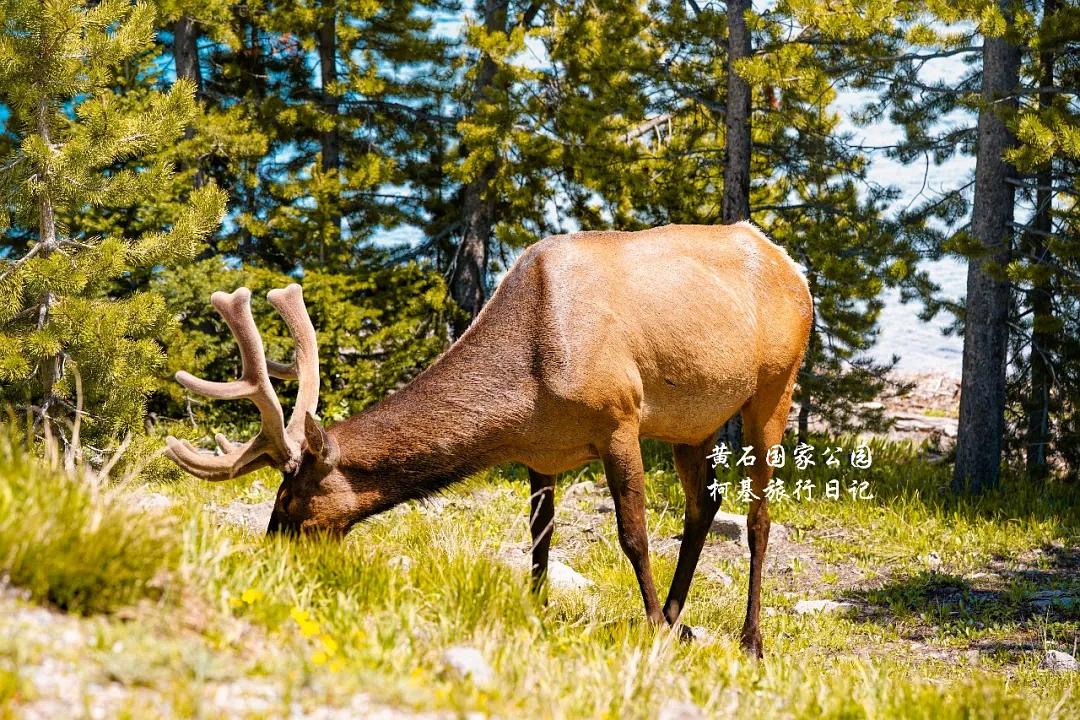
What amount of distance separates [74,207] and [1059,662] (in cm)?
763

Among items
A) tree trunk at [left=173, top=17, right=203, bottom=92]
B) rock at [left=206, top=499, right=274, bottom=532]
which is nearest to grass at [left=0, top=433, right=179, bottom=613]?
rock at [left=206, top=499, right=274, bottom=532]

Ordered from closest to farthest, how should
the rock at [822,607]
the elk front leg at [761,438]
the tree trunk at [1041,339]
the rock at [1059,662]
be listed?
the rock at [1059,662], the elk front leg at [761,438], the rock at [822,607], the tree trunk at [1041,339]

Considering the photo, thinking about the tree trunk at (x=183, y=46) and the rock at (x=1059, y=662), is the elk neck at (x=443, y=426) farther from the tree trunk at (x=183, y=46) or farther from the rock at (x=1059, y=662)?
the tree trunk at (x=183, y=46)

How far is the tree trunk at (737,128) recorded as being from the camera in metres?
11.2

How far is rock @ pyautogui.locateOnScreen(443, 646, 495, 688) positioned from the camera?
343 cm

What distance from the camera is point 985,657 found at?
6570mm

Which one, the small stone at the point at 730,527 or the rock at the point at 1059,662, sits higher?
the small stone at the point at 730,527

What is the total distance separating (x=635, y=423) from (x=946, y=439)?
10.5 metres

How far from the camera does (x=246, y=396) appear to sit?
5281 mm

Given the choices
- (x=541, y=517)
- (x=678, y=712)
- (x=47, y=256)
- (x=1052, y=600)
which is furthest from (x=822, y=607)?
(x=47, y=256)

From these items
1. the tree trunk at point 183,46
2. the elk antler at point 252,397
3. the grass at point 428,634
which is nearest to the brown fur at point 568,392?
the elk antler at point 252,397

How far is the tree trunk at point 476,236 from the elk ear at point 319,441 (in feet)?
26.1

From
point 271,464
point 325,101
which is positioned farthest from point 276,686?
point 325,101

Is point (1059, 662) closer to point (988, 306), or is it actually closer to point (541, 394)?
point (541, 394)
